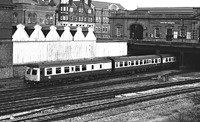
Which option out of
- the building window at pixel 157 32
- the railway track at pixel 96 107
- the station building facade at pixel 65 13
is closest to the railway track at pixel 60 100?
the railway track at pixel 96 107

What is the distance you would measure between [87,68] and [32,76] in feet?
22.6

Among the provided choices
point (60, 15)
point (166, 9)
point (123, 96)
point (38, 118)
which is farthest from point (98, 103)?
point (60, 15)

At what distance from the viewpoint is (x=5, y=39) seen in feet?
125

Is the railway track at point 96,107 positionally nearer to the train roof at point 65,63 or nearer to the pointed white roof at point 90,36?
the train roof at point 65,63

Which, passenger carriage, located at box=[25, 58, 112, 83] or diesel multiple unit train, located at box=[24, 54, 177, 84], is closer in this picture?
passenger carriage, located at box=[25, 58, 112, 83]

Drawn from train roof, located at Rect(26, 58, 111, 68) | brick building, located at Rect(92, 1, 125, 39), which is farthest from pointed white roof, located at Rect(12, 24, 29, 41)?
brick building, located at Rect(92, 1, 125, 39)

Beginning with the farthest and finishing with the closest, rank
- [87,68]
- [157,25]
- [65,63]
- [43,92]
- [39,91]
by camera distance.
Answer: [157,25]
[87,68]
[65,63]
[39,91]
[43,92]

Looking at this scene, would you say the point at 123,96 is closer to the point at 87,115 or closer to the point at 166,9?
the point at 87,115

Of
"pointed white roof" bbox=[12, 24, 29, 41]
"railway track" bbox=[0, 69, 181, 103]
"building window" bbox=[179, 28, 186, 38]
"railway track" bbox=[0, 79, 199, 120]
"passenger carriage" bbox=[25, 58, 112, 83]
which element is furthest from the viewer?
"building window" bbox=[179, 28, 186, 38]

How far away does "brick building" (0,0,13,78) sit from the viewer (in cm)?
3750

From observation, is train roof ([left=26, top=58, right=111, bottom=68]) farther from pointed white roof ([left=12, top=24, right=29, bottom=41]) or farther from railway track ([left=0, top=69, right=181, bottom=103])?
pointed white roof ([left=12, top=24, right=29, bottom=41])

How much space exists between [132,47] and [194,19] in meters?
12.3

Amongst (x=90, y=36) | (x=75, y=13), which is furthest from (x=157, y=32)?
(x=75, y=13)

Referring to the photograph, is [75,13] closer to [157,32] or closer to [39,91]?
[157,32]
